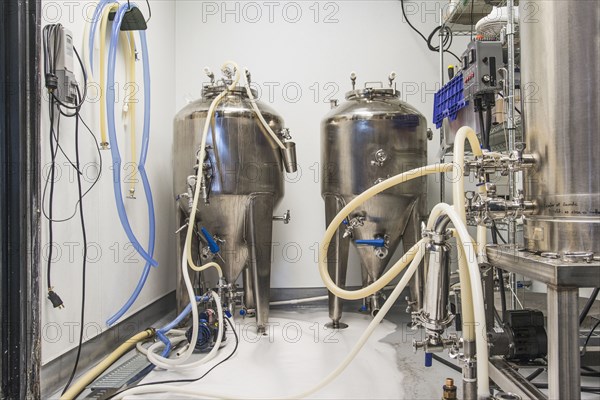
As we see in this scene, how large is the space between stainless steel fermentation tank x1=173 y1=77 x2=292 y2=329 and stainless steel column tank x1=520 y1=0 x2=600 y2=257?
1.09 meters

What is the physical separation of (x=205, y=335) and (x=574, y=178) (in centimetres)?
119

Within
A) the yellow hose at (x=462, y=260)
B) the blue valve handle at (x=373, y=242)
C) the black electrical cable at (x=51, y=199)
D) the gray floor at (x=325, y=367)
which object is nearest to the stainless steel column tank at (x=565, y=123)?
the yellow hose at (x=462, y=260)

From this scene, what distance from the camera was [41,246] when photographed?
3.59ft

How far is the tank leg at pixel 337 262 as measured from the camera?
5.78ft

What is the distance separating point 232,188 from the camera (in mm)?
1676

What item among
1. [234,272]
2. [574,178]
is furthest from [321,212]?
[574,178]

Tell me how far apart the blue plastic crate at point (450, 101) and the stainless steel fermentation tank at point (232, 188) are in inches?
28.5

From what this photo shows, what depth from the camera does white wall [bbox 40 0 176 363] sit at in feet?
3.94

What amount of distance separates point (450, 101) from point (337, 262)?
0.80 meters

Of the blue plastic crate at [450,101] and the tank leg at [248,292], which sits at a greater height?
the blue plastic crate at [450,101]

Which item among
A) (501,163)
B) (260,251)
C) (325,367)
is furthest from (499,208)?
(260,251)

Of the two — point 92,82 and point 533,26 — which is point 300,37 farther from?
point 533,26

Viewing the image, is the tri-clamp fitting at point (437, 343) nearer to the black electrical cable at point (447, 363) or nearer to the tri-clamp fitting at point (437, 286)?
the tri-clamp fitting at point (437, 286)

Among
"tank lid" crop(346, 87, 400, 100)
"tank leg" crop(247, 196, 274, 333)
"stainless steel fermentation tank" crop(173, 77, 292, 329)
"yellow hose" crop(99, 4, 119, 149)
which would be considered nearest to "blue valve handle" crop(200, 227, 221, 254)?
"stainless steel fermentation tank" crop(173, 77, 292, 329)
